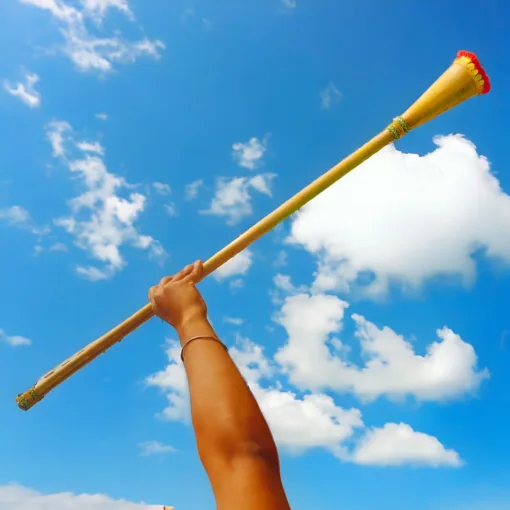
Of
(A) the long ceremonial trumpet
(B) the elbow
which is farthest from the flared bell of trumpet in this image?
(B) the elbow

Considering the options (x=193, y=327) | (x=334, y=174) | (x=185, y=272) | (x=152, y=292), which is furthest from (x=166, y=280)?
(x=334, y=174)

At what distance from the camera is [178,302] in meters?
4.30

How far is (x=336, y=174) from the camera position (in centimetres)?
922

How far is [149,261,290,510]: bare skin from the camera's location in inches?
108

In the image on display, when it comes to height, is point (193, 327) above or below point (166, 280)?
below

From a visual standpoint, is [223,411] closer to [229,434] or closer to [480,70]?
[229,434]

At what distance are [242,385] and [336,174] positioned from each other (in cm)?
649

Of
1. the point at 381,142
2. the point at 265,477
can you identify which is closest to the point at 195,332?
the point at 265,477

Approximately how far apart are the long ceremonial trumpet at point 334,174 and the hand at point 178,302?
4.34m

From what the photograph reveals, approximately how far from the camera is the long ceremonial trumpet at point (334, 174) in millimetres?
9109

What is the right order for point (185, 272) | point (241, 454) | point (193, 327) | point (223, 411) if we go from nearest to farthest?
1. point (241, 454)
2. point (223, 411)
3. point (193, 327)
4. point (185, 272)

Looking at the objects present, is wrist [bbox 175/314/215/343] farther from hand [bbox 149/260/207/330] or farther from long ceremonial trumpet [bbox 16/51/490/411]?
long ceremonial trumpet [bbox 16/51/490/411]

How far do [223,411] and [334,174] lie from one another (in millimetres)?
6741

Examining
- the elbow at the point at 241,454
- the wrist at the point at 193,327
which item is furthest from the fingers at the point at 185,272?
the elbow at the point at 241,454
